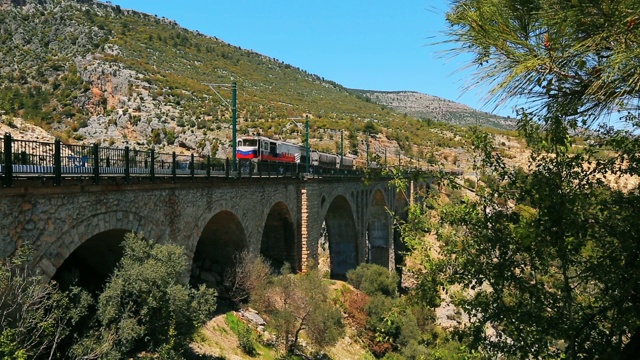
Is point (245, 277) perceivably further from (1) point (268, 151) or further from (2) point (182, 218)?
(1) point (268, 151)

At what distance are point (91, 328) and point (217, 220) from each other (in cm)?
845

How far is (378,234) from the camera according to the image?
4631 centimetres

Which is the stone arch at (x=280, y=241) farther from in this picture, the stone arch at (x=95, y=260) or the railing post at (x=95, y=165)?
the railing post at (x=95, y=165)

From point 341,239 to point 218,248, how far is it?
20035mm

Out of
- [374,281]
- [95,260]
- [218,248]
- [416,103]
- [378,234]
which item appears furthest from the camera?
[416,103]

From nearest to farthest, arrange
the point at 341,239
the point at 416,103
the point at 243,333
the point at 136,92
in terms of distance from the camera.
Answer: the point at 243,333 → the point at 341,239 → the point at 136,92 → the point at 416,103

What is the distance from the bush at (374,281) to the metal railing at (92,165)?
44.4 ft

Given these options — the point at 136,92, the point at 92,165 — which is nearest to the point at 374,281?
the point at 92,165

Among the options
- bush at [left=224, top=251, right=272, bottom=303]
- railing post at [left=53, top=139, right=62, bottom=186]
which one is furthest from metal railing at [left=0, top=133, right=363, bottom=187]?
bush at [left=224, top=251, right=272, bottom=303]

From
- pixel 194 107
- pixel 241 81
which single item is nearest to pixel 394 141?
pixel 241 81

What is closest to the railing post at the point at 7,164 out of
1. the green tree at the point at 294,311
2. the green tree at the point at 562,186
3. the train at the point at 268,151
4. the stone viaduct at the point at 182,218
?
the stone viaduct at the point at 182,218

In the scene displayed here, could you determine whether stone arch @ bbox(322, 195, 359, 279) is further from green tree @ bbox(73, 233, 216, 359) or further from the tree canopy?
the tree canopy

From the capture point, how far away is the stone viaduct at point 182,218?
28.6ft

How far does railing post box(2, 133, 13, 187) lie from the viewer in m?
7.70
